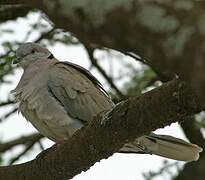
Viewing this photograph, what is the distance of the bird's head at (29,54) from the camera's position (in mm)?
5168

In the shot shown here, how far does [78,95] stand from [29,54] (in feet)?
3.80

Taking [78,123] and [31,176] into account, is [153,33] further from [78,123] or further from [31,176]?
[78,123]

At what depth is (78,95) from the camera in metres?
4.31

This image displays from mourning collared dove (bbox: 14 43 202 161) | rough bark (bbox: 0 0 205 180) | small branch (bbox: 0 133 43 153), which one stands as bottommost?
small branch (bbox: 0 133 43 153)

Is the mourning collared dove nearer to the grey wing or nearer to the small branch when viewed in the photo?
the grey wing

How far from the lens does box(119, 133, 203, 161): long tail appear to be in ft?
12.5

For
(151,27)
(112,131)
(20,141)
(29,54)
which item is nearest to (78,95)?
(29,54)

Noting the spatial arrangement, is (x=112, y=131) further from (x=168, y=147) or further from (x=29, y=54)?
(x=29, y=54)

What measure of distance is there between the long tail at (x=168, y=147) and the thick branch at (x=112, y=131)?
711 mm

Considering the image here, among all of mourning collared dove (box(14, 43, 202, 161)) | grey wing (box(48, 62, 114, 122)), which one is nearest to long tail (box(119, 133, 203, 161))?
mourning collared dove (box(14, 43, 202, 161))

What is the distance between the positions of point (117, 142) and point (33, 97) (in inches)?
62.8

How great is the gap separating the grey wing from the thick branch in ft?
2.56

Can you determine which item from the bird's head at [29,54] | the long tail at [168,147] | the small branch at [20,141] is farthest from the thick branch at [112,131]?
the small branch at [20,141]

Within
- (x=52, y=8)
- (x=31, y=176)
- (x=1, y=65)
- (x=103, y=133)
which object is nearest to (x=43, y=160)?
(x=31, y=176)
